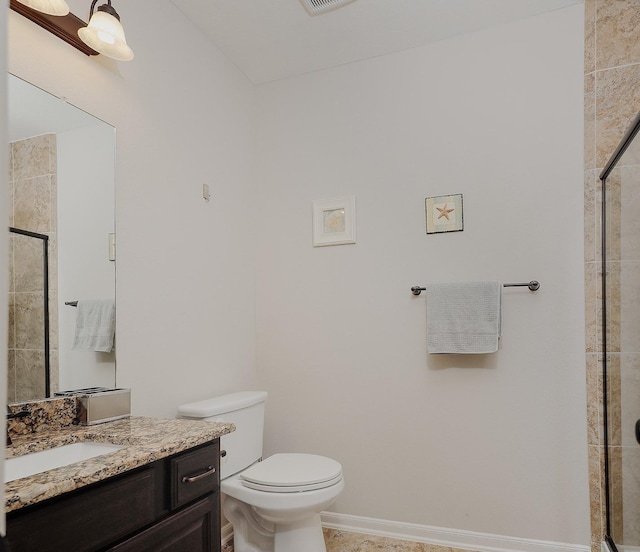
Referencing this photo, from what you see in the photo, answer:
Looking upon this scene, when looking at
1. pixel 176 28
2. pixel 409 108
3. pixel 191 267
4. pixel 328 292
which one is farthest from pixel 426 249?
pixel 176 28

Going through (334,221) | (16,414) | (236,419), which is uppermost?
(334,221)

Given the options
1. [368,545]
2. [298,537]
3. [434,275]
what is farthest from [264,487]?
[434,275]

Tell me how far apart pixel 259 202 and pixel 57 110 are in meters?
1.35

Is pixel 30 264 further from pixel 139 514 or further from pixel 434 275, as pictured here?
pixel 434 275

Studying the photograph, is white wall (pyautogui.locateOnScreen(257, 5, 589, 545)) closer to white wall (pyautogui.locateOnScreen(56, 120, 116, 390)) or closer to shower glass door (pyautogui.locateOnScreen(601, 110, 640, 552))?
shower glass door (pyautogui.locateOnScreen(601, 110, 640, 552))

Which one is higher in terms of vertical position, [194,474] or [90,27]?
[90,27]

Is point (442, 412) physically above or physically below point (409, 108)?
below

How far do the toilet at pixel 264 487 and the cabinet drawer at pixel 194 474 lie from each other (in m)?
0.44

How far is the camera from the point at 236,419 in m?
2.14

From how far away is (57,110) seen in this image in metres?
1.58

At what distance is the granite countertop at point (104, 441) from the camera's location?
958 mm

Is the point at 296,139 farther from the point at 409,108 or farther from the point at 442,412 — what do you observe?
the point at 442,412

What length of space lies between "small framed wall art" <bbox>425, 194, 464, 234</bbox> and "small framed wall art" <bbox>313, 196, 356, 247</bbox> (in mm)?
411

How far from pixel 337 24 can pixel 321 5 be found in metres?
0.22
